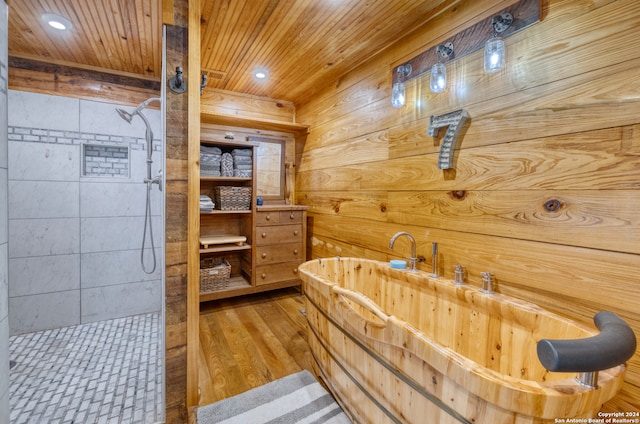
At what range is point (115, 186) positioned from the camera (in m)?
2.53

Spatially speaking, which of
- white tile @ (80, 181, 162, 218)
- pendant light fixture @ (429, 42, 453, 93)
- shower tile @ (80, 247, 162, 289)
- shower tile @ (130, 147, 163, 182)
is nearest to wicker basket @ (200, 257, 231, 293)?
shower tile @ (80, 247, 162, 289)

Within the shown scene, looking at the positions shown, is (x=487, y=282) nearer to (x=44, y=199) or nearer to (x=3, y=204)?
(x=3, y=204)

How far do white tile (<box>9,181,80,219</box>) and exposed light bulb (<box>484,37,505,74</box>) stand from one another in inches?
121

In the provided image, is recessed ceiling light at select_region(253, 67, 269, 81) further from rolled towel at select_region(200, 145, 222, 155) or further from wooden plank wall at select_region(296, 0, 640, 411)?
wooden plank wall at select_region(296, 0, 640, 411)

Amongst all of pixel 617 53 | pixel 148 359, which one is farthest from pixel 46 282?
pixel 617 53

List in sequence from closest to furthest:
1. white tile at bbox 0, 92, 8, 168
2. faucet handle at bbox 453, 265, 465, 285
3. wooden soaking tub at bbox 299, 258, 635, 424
Answer: 1. wooden soaking tub at bbox 299, 258, 635, 424
2. white tile at bbox 0, 92, 8, 168
3. faucet handle at bbox 453, 265, 465, 285

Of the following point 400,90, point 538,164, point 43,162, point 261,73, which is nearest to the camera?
point 538,164

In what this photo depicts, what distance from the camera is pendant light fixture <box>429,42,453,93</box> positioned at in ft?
5.45

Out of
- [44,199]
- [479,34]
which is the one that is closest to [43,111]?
[44,199]

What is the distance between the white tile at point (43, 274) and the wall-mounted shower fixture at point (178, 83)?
1985 mm

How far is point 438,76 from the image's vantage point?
5.45 feet

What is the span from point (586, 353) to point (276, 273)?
2.53 m

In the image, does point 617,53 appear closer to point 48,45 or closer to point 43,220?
point 48,45

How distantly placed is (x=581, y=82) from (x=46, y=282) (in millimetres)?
3691
